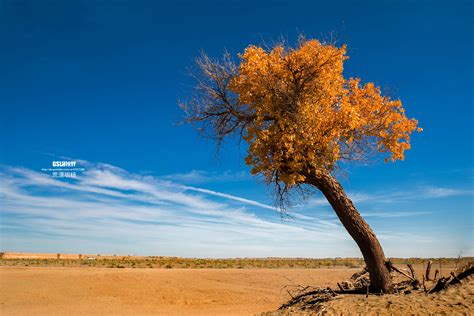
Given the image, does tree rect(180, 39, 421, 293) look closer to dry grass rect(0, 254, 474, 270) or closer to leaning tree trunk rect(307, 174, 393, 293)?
leaning tree trunk rect(307, 174, 393, 293)

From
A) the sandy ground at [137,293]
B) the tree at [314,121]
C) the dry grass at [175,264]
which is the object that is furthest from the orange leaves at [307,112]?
the dry grass at [175,264]

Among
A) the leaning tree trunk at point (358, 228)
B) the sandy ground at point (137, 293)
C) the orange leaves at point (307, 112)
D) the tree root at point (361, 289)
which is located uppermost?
the orange leaves at point (307, 112)

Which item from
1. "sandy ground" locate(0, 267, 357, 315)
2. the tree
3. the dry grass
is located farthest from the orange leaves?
the dry grass

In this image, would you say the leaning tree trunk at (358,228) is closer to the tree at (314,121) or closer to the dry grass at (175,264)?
the tree at (314,121)

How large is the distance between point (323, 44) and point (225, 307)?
15.9 m

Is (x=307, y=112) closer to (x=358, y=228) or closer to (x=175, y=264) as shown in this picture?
(x=358, y=228)

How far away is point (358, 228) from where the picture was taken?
11.8 meters

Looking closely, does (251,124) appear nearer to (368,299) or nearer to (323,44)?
(323,44)

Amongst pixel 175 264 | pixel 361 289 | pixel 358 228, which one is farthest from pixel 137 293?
pixel 175 264

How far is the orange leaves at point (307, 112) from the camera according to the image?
11.2 metres

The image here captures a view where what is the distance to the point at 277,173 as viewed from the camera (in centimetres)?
1197

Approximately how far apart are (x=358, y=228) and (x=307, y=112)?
11.8ft

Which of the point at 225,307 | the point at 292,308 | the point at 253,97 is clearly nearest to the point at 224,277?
the point at 225,307

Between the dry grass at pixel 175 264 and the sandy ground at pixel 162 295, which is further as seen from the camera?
the dry grass at pixel 175 264
